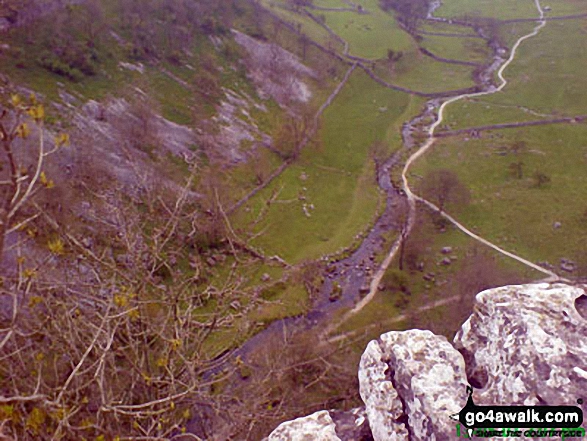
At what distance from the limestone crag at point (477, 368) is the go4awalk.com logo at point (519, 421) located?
0.14 meters

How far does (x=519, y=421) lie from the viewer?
7641 mm

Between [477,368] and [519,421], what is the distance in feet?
4.77

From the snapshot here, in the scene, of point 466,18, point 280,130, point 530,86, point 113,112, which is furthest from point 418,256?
point 466,18

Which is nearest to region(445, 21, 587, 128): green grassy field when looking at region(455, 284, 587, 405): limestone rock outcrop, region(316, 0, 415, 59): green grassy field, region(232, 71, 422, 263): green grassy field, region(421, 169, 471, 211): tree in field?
region(232, 71, 422, 263): green grassy field

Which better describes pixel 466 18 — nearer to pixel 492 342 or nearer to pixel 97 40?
pixel 97 40

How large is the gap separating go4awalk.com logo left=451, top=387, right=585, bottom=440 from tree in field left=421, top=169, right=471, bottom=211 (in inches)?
1682

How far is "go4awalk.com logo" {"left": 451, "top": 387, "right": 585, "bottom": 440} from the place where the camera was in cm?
726

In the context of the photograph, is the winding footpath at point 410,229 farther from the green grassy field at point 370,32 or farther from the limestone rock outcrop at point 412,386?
the limestone rock outcrop at point 412,386

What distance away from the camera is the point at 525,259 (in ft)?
140

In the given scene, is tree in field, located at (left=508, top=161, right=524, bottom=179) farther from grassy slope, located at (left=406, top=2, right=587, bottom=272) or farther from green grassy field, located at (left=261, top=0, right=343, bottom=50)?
green grassy field, located at (left=261, top=0, right=343, bottom=50)

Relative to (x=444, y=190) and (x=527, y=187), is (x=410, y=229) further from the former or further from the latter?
(x=527, y=187)

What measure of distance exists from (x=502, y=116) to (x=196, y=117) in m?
45.4

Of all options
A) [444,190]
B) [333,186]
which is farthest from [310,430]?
[333,186]

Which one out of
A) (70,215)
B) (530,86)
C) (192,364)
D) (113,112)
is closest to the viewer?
(192,364)
